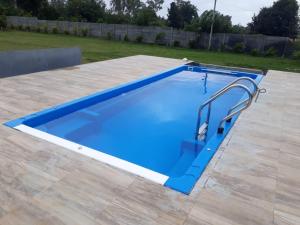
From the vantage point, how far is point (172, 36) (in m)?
14.5

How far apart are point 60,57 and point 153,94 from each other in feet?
7.54

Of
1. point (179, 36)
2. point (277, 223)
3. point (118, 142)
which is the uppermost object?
point (179, 36)

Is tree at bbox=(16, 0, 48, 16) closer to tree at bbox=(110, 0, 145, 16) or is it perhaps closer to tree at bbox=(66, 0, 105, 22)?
tree at bbox=(66, 0, 105, 22)

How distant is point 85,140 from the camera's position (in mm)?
3203

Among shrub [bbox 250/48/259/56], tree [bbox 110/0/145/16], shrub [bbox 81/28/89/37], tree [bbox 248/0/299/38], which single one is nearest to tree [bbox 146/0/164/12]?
tree [bbox 110/0/145/16]

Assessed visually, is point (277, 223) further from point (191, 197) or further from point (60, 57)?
point (60, 57)

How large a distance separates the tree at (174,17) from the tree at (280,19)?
6675 millimetres

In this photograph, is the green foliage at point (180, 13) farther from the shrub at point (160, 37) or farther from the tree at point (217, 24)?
the shrub at point (160, 37)

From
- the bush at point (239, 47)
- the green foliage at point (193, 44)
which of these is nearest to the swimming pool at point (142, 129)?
the bush at point (239, 47)

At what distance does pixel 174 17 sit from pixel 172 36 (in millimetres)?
7287

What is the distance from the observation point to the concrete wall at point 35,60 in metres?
4.81

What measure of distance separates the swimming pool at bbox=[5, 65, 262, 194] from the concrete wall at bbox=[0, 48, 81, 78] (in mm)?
2044

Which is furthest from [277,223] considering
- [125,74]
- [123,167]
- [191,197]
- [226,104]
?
[125,74]

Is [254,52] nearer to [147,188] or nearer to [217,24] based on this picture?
[217,24]
